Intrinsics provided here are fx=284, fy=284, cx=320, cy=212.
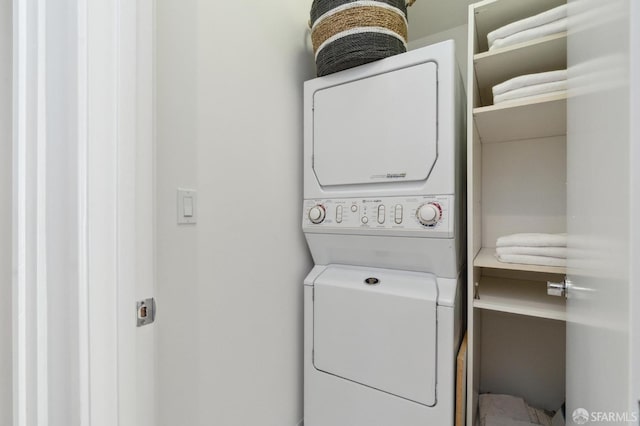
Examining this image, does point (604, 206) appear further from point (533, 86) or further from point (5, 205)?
point (5, 205)

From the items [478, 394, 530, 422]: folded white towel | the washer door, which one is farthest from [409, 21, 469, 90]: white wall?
[478, 394, 530, 422]: folded white towel

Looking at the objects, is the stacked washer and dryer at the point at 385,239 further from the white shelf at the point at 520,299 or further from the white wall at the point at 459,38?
the white wall at the point at 459,38

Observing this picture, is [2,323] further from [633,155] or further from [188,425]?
[633,155]

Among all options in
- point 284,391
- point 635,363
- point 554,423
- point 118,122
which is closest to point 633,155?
point 635,363

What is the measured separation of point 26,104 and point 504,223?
6.51 ft

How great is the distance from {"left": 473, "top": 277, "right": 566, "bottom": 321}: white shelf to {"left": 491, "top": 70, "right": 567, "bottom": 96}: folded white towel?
0.86m

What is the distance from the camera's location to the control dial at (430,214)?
3.48 feet

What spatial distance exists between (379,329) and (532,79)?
114 cm

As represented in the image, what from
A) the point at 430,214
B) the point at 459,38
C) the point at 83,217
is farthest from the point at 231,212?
the point at 459,38

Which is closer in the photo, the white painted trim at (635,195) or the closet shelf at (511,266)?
the white painted trim at (635,195)

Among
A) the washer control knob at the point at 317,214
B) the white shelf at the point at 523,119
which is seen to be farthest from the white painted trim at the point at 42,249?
the white shelf at the point at 523,119

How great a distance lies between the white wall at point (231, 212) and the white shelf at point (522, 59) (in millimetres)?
847

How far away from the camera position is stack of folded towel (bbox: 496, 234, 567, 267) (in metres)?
1.08

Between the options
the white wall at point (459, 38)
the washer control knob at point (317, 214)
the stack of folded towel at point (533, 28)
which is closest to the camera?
the stack of folded towel at point (533, 28)
